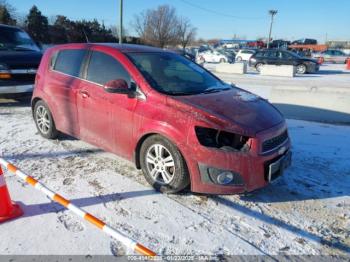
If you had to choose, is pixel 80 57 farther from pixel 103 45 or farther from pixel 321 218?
pixel 321 218

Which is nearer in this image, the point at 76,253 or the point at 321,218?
the point at 76,253

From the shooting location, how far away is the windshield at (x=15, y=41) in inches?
352

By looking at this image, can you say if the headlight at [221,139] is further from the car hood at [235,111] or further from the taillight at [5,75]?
the taillight at [5,75]

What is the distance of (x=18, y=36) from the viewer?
9.53 m

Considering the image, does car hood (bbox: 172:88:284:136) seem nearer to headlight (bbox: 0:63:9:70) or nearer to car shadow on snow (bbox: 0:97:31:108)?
headlight (bbox: 0:63:9:70)

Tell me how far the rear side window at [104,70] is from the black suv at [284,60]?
2104 cm

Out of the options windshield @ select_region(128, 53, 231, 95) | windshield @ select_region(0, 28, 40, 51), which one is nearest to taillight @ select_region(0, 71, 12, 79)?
windshield @ select_region(0, 28, 40, 51)

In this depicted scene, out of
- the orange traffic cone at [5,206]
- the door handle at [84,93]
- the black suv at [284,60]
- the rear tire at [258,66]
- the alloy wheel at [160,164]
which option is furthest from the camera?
the rear tire at [258,66]

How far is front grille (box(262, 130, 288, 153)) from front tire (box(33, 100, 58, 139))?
3600 mm

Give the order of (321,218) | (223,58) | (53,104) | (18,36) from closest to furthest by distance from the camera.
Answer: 1. (321,218)
2. (53,104)
3. (18,36)
4. (223,58)

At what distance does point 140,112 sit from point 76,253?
5.78 feet

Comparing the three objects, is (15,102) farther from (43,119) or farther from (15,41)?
(43,119)

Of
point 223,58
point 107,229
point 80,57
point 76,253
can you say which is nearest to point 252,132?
point 107,229

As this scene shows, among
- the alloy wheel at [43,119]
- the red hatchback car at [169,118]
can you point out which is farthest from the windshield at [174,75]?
the alloy wheel at [43,119]
